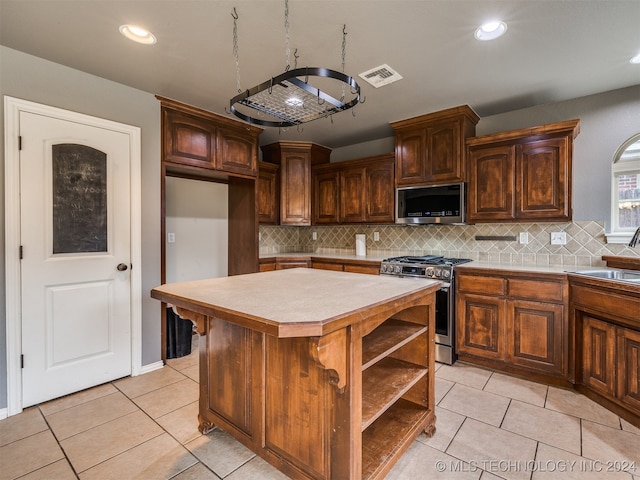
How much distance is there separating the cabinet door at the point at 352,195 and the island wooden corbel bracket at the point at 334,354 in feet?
9.76

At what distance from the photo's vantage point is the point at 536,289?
2.65m

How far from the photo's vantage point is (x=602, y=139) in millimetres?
2891

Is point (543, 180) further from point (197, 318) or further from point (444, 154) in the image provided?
point (197, 318)

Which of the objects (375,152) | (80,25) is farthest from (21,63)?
(375,152)

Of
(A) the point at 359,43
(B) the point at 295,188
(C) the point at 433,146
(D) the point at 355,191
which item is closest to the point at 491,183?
(C) the point at 433,146

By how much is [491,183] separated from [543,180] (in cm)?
42

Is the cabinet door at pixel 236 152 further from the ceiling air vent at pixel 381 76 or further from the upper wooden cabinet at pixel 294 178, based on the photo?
the ceiling air vent at pixel 381 76

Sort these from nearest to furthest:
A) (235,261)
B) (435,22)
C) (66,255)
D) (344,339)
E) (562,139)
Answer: (344,339)
(435,22)
(66,255)
(562,139)
(235,261)

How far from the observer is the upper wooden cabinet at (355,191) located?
390 centimetres

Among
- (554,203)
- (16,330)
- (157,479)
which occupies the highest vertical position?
(554,203)

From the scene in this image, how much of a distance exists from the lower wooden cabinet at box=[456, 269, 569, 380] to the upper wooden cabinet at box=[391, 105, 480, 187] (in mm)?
1112

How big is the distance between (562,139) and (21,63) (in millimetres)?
4296

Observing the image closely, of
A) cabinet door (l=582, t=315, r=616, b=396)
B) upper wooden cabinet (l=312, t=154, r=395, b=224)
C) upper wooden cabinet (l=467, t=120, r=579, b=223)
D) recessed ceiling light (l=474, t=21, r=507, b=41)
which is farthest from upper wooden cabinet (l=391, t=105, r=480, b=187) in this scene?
cabinet door (l=582, t=315, r=616, b=396)

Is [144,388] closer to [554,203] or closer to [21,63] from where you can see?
[21,63]
